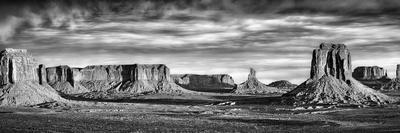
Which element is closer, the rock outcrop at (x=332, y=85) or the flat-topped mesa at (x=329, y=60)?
the rock outcrop at (x=332, y=85)

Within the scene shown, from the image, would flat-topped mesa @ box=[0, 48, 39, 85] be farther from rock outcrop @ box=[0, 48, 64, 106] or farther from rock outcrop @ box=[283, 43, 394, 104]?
rock outcrop @ box=[283, 43, 394, 104]

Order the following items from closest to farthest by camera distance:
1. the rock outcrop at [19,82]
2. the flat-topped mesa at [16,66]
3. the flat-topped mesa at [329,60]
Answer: the rock outcrop at [19,82], the flat-topped mesa at [16,66], the flat-topped mesa at [329,60]

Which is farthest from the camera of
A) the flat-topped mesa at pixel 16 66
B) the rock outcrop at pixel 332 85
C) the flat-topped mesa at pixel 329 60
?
the flat-topped mesa at pixel 329 60

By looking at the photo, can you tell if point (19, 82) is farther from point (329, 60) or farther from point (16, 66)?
point (329, 60)

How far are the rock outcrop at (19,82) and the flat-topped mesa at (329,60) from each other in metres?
59.2

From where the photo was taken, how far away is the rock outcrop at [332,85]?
3900 inches

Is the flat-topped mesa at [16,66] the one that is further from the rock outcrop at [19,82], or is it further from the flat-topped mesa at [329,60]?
the flat-topped mesa at [329,60]

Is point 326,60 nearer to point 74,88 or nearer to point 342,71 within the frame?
point 342,71

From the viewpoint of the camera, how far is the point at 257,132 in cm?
4406

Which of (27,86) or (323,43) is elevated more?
(323,43)

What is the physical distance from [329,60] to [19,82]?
69120 mm

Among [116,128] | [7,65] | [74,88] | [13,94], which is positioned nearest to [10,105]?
[13,94]

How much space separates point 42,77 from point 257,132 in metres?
132

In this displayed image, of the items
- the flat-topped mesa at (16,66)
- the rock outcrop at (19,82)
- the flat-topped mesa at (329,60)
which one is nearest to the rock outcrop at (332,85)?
the flat-topped mesa at (329,60)
